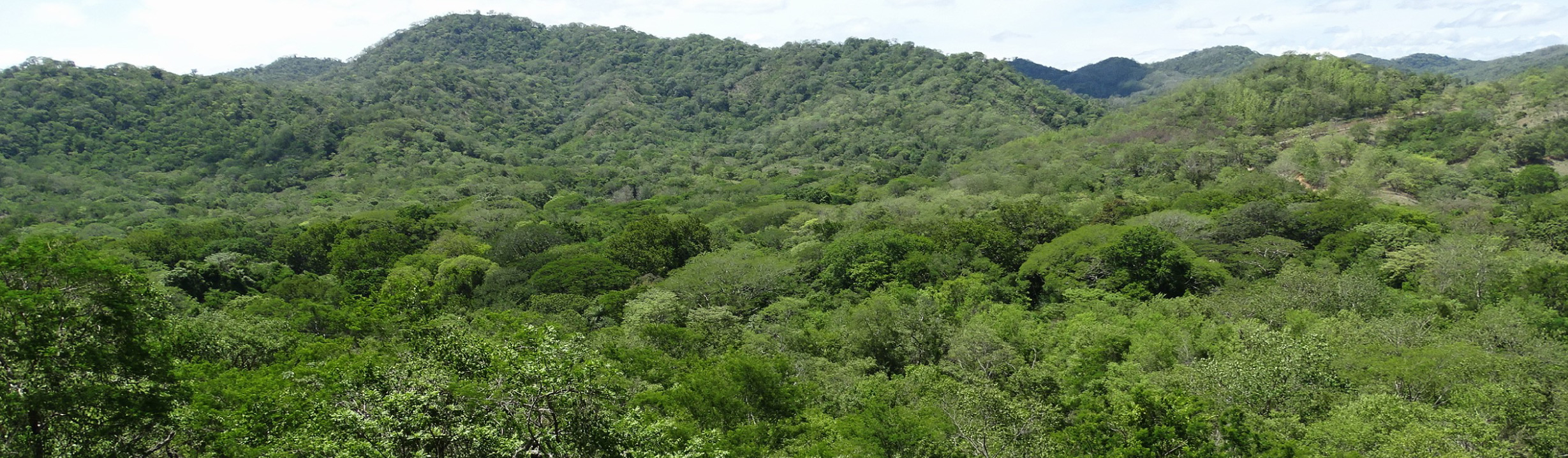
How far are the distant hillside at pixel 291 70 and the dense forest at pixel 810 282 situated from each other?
59.4 m

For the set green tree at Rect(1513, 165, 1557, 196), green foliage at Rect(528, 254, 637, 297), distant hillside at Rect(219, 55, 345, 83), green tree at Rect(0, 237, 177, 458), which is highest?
distant hillside at Rect(219, 55, 345, 83)

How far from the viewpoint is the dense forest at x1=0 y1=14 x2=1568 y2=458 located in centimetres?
1023

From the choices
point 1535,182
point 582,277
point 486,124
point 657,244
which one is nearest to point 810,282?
point 657,244

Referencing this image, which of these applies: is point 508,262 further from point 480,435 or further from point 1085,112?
point 1085,112

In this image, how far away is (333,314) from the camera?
A: 28.1m

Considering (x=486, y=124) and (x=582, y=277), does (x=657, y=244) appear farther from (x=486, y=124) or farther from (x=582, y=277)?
(x=486, y=124)

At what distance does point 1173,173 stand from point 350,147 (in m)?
88.7

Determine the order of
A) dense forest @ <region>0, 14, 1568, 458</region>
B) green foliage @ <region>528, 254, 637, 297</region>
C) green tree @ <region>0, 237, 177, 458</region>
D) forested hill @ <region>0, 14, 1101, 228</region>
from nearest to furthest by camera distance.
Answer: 1. green tree @ <region>0, 237, 177, 458</region>
2. dense forest @ <region>0, 14, 1568, 458</region>
3. green foliage @ <region>528, 254, 637, 297</region>
4. forested hill @ <region>0, 14, 1101, 228</region>

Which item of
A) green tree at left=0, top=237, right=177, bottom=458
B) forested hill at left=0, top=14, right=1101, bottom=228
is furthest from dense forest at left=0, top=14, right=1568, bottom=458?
forested hill at left=0, top=14, right=1101, bottom=228

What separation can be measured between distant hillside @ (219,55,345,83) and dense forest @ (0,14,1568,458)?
59.4 metres

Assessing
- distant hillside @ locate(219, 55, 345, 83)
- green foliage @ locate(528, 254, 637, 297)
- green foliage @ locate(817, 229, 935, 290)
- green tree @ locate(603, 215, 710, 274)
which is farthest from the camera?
distant hillside @ locate(219, 55, 345, 83)

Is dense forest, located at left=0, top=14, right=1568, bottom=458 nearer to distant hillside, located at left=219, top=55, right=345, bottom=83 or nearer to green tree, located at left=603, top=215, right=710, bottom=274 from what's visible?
green tree, located at left=603, top=215, right=710, bottom=274

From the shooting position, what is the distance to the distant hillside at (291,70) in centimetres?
15288

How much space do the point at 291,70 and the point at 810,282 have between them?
174598 mm
